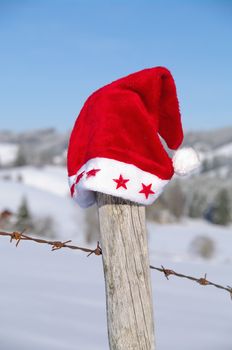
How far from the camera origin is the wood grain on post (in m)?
2.21

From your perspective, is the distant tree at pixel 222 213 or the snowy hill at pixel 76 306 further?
the distant tree at pixel 222 213

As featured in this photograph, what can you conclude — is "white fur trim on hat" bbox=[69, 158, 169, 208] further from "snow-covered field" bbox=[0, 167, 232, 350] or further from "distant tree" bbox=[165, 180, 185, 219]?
"distant tree" bbox=[165, 180, 185, 219]

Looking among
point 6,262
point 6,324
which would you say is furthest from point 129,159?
point 6,262

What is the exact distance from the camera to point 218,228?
81062mm

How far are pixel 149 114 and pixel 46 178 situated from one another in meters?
116

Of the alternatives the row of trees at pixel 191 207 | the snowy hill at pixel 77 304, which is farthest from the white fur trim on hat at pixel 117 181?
the row of trees at pixel 191 207

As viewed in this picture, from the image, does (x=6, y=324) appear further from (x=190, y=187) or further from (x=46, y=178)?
(x=46, y=178)

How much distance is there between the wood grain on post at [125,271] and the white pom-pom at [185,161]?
254 millimetres

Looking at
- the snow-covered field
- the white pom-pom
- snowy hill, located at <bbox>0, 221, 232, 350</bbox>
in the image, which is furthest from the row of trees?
the white pom-pom

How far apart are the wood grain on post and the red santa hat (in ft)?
0.27

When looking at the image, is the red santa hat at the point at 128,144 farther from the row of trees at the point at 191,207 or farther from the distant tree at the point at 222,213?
the distant tree at the point at 222,213

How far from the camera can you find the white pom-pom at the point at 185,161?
234 centimetres

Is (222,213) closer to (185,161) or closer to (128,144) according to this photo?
(185,161)

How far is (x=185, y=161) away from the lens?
2342mm
